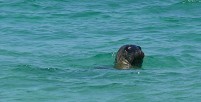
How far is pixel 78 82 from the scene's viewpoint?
34.7 ft

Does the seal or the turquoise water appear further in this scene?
the seal

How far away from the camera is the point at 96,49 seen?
14.4 meters

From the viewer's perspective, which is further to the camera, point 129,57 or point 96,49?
point 96,49

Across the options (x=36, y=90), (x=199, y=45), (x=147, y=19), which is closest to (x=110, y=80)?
(x=36, y=90)

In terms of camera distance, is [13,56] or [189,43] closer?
[13,56]

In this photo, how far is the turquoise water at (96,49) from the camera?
9914 mm

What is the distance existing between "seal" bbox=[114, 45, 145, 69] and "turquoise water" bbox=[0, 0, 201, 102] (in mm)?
247

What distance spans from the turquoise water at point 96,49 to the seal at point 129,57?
247 mm

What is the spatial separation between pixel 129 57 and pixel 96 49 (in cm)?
276

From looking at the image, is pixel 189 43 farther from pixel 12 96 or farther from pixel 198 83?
pixel 12 96

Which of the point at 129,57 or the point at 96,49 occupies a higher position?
the point at 129,57

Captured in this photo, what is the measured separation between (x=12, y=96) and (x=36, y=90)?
481 millimetres

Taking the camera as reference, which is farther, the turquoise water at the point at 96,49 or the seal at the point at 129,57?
the seal at the point at 129,57

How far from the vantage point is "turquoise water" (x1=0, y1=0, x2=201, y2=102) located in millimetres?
9914
